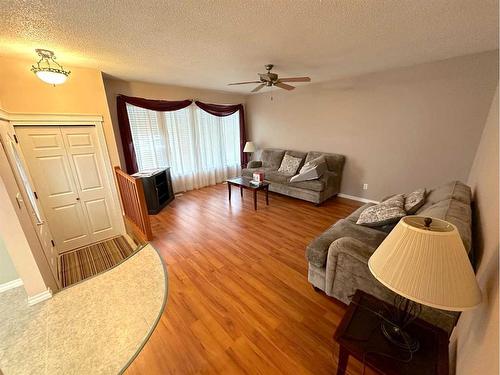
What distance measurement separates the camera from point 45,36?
74.4 inches

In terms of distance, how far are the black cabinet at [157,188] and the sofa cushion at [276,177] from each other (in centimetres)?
225

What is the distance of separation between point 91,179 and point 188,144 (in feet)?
7.66

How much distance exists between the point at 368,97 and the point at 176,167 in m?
4.31

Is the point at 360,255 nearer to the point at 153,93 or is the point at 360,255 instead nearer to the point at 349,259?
the point at 349,259

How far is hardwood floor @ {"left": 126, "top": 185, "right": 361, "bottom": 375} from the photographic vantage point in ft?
4.68

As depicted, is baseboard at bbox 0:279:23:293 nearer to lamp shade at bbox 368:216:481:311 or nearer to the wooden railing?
the wooden railing

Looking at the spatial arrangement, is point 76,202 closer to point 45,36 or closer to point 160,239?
point 160,239

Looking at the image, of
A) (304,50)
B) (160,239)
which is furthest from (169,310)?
(304,50)

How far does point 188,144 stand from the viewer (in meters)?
5.00

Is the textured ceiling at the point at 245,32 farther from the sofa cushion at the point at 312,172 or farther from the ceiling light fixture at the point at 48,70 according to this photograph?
the sofa cushion at the point at 312,172

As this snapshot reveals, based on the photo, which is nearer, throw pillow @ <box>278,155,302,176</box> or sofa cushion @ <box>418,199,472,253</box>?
sofa cushion @ <box>418,199,472,253</box>

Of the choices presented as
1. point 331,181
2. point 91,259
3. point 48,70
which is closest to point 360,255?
point 331,181

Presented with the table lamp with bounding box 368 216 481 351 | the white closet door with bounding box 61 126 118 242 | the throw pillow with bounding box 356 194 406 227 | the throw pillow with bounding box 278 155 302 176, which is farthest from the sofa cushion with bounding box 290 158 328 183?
the white closet door with bounding box 61 126 118 242

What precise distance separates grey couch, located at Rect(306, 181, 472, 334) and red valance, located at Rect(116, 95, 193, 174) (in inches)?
152
